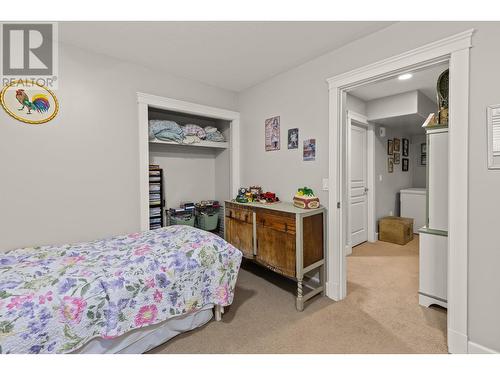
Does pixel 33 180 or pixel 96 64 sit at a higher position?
pixel 96 64

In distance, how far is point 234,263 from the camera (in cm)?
202

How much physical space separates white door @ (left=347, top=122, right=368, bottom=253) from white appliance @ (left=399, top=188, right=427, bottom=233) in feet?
3.69

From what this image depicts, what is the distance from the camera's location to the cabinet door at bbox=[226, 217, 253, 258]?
8.67 ft

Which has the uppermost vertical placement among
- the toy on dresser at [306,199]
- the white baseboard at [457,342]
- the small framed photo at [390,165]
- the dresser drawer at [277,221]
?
the small framed photo at [390,165]

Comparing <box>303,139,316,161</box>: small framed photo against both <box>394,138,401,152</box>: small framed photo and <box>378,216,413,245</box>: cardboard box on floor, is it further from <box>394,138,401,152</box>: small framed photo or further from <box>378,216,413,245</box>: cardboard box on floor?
<box>394,138,401,152</box>: small framed photo

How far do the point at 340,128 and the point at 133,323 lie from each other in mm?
2311

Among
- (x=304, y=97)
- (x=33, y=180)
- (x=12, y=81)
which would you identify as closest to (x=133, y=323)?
(x=33, y=180)

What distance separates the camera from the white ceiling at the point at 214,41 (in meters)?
1.89

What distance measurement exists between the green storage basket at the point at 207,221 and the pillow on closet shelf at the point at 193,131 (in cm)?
110

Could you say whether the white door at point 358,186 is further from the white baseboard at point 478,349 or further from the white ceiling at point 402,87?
the white baseboard at point 478,349

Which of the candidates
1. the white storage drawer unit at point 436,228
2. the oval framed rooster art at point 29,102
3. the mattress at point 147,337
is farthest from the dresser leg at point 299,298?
the oval framed rooster art at point 29,102

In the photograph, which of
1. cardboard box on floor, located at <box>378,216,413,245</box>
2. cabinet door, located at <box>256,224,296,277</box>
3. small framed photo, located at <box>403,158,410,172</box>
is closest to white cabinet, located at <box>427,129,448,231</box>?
cabinet door, located at <box>256,224,296,277</box>

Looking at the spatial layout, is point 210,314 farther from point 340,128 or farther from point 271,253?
point 340,128

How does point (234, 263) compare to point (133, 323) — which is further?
point (234, 263)
